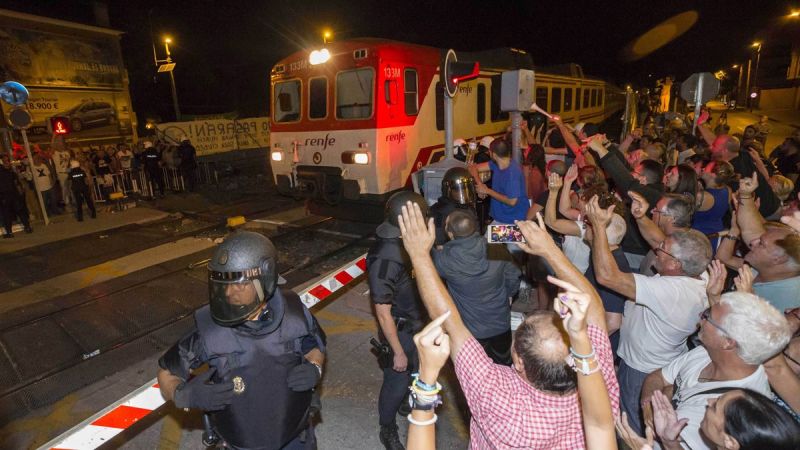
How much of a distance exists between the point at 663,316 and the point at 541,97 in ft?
34.2

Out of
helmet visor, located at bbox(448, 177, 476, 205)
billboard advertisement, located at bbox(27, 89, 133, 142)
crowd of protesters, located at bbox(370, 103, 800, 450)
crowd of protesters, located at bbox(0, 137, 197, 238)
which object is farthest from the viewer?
billboard advertisement, located at bbox(27, 89, 133, 142)

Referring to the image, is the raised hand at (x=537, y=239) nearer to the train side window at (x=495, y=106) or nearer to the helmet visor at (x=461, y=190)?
the helmet visor at (x=461, y=190)

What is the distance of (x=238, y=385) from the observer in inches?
Result: 81.0

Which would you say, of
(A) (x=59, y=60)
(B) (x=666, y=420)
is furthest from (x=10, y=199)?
(B) (x=666, y=420)

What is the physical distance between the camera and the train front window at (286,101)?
877cm

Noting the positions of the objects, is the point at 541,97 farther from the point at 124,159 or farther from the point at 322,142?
the point at 124,159

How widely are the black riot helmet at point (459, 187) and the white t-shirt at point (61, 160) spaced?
1142cm

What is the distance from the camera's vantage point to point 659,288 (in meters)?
2.65

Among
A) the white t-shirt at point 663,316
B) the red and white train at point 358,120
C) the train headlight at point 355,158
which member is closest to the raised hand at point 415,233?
the white t-shirt at point 663,316

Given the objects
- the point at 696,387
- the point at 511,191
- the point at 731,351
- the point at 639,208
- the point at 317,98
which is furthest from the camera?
the point at 317,98

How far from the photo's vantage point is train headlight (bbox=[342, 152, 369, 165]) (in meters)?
7.63

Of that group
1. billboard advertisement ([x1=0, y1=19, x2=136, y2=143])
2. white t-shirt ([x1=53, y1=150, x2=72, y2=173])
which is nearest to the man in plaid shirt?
white t-shirt ([x1=53, y1=150, x2=72, y2=173])

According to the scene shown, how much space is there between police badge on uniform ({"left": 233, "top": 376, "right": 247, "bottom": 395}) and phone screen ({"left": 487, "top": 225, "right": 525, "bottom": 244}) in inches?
66.5

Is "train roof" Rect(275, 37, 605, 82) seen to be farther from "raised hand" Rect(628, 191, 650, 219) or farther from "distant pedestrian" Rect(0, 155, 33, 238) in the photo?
"distant pedestrian" Rect(0, 155, 33, 238)
